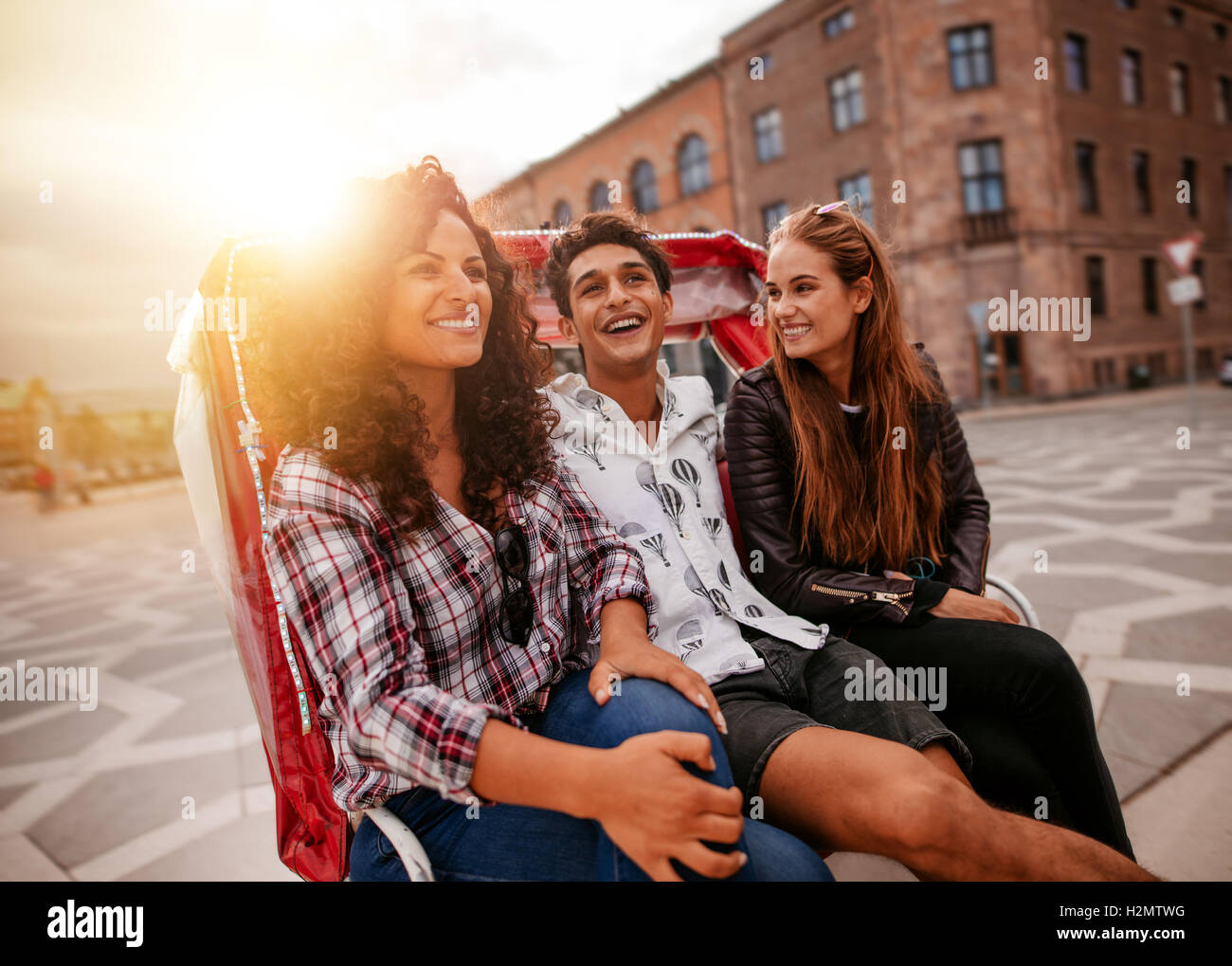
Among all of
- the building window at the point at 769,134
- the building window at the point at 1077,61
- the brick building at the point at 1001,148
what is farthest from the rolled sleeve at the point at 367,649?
the building window at the point at 1077,61

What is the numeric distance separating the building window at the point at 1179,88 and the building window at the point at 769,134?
11959 millimetres

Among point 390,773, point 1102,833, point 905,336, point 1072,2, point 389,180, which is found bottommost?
point 1102,833

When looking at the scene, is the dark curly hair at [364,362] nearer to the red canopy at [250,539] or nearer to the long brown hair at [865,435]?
the red canopy at [250,539]

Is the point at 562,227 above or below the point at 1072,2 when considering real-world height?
below

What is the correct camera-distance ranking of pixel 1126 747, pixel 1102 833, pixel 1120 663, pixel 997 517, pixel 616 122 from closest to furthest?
pixel 1102 833 → pixel 1126 747 → pixel 1120 663 → pixel 997 517 → pixel 616 122

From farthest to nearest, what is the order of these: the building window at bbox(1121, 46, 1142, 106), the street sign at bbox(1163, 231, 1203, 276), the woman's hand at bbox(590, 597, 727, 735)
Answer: the building window at bbox(1121, 46, 1142, 106) → the street sign at bbox(1163, 231, 1203, 276) → the woman's hand at bbox(590, 597, 727, 735)

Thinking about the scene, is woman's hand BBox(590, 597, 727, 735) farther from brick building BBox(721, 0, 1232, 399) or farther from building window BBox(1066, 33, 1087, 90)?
building window BBox(1066, 33, 1087, 90)

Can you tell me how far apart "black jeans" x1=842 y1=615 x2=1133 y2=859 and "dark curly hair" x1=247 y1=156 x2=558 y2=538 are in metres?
1.16

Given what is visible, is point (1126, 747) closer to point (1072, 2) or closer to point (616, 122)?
point (1072, 2)

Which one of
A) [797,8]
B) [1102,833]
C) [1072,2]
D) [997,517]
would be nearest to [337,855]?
[1102,833]

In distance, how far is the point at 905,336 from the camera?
2385mm

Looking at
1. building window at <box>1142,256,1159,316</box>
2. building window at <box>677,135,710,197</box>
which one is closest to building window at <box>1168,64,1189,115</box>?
building window at <box>1142,256,1159,316</box>

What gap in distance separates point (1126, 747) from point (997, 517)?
13.5 ft

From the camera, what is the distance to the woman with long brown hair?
5.60 ft
